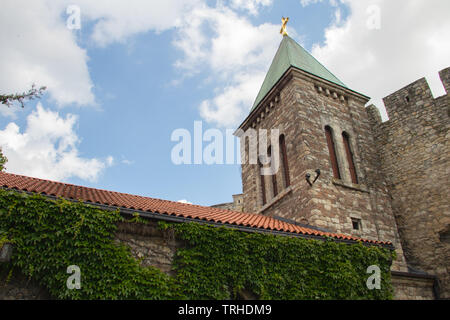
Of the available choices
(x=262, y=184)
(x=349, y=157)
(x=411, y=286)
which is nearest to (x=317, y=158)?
(x=349, y=157)

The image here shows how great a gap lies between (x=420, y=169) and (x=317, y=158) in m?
3.94

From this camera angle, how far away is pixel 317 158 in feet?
38.5

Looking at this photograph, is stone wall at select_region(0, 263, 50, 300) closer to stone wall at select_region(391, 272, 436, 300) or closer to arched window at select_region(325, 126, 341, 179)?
stone wall at select_region(391, 272, 436, 300)

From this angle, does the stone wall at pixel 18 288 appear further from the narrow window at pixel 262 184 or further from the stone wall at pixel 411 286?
the narrow window at pixel 262 184

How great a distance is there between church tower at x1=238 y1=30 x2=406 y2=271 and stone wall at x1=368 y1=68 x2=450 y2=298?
24.2 inches

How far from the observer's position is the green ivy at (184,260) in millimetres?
5492

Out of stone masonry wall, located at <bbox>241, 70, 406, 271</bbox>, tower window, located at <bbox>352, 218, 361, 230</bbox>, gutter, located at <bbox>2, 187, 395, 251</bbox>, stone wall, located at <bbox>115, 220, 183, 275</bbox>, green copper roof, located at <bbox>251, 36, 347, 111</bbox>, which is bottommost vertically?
stone wall, located at <bbox>115, 220, 183, 275</bbox>

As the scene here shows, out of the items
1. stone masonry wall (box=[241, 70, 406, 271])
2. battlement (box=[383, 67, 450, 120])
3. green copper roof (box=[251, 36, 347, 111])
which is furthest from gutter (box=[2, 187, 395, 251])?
green copper roof (box=[251, 36, 347, 111])

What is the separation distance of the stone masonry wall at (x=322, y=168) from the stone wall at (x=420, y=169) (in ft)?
2.16

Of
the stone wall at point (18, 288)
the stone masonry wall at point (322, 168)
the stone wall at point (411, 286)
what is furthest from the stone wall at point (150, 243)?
the stone wall at point (411, 286)

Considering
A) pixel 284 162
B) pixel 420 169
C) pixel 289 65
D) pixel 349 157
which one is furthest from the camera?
pixel 289 65

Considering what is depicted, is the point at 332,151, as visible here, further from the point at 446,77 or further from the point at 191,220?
the point at 191,220

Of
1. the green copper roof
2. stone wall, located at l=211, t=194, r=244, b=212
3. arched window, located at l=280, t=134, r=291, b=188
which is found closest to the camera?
arched window, located at l=280, t=134, r=291, b=188

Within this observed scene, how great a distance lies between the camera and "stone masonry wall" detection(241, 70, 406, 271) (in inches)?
431
